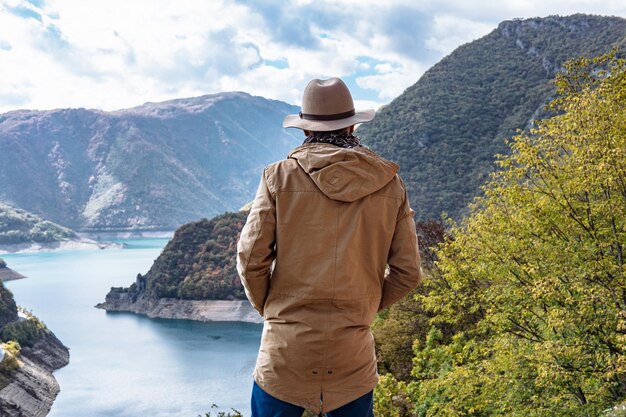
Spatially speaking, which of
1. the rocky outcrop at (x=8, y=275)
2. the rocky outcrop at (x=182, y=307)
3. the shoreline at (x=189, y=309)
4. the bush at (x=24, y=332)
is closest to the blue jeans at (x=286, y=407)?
the bush at (x=24, y=332)

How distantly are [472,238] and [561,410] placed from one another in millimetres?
3088

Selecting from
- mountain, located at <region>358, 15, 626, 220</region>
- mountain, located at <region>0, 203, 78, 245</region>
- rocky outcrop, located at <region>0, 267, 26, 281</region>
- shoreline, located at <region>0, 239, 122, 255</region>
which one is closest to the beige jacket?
mountain, located at <region>358, 15, 626, 220</region>

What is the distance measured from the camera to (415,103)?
208 feet

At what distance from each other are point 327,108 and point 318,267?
605 millimetres

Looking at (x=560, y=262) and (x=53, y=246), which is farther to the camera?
(x=53, y=246)

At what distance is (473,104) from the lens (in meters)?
57.9

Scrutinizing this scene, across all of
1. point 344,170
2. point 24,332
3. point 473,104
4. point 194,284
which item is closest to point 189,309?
point 194,284

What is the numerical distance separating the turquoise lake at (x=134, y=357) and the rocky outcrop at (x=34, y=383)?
80 cm

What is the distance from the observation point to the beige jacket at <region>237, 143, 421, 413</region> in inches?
83.7

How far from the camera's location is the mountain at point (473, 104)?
1909 inches

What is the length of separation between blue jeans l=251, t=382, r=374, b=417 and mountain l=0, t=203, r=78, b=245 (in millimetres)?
129076

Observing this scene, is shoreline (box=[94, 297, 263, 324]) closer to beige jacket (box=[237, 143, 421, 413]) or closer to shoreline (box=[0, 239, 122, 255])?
Result: shoreline (box=[0, 239, 122, 255])

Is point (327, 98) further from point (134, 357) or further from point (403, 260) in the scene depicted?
point (134, 357)

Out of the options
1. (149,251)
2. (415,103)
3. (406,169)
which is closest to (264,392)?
(406,169)
